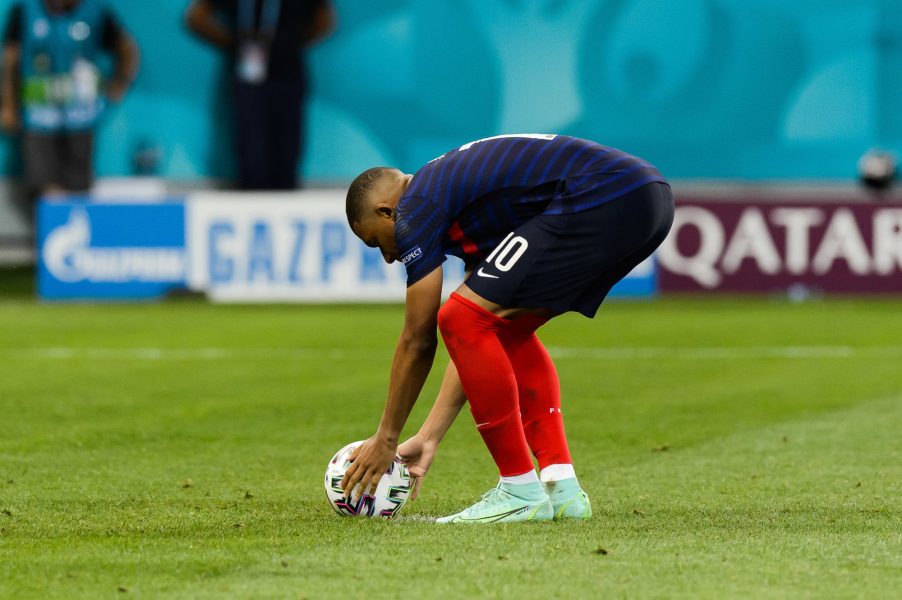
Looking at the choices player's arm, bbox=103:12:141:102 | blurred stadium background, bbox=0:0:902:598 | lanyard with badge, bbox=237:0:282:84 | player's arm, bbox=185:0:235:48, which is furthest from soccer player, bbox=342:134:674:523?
player's arm, bbox=185:0:235:48

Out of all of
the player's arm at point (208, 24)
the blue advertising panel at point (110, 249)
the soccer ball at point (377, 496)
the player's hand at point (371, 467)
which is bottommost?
the blue advertising panel at point (110, 249)

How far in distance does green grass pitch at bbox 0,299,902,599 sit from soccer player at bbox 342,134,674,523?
23 cm

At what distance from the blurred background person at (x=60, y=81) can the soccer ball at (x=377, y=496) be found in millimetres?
14519

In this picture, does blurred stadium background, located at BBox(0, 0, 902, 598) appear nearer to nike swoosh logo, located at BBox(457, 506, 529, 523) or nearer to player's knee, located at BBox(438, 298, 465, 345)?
nike swoosh logo, located at BBox(457, 506, 529, 523)

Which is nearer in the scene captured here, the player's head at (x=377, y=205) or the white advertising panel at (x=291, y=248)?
the player's head at (x=377, y=205)

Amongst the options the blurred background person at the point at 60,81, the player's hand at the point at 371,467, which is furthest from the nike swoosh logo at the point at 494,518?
the blurred background person at the point at 60,81

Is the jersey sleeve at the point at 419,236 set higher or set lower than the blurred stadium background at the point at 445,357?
higher

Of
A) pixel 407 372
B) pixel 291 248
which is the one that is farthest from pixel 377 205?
pixel 291 248

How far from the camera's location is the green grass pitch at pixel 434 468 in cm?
497

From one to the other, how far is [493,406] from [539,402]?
0.50m

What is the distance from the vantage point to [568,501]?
612 centimetres

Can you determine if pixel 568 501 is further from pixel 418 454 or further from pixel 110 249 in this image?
pixel 110 249

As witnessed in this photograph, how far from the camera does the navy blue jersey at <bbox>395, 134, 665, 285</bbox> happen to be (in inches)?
230

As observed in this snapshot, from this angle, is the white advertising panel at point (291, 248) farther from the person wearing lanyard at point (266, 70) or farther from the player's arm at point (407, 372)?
the player's arm at point (407, 372)
